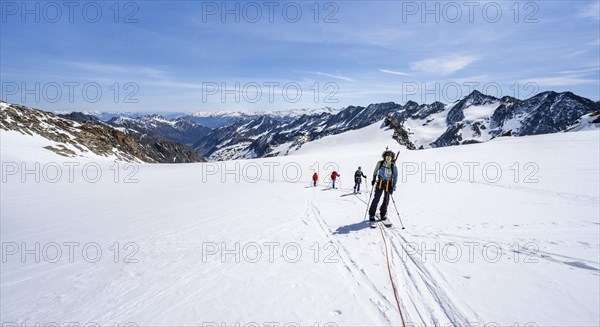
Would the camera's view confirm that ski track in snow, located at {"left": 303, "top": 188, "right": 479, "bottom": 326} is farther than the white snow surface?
No

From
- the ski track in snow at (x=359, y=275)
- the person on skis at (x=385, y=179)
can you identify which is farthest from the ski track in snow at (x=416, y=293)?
the person on skis at (x=385, y=179)

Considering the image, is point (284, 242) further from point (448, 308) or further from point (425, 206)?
point (425, 206)

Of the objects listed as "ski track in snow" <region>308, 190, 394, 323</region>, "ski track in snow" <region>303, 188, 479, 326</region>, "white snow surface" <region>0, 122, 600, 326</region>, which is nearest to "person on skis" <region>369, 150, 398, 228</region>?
"white snow surface" <region>0, 122, 600, 326</region>

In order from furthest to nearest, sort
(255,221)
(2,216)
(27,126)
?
(27,126)
(2,216)
(255,221)

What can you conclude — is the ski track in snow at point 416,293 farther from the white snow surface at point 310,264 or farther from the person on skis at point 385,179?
the person on skis at point 385,179

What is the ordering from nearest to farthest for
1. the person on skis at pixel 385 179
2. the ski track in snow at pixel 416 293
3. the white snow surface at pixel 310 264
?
1. the ski track in snow at pixel 416 293
2. the white snow surface at pixel 310 264
3. the person on skis at pixel 385 179

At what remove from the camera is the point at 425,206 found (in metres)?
13.5

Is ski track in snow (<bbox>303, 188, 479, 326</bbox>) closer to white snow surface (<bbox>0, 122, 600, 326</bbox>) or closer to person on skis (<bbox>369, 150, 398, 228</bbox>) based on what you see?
white snow surface (<bbox>0, 122, 600, 326</bbox>)

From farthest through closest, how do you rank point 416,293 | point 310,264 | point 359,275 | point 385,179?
point 385,179, point 310,264, point 359,275, point 416,293

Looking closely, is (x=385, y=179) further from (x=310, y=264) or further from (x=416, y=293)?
(x=416, y=293)

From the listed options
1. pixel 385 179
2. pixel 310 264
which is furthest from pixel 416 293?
pixel 385 179

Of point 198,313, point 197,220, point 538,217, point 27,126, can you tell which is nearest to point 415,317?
point 198,313

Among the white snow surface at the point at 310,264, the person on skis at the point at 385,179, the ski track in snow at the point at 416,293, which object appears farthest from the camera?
the person on skis at the point at 385,179

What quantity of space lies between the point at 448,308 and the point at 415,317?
2.41ft
